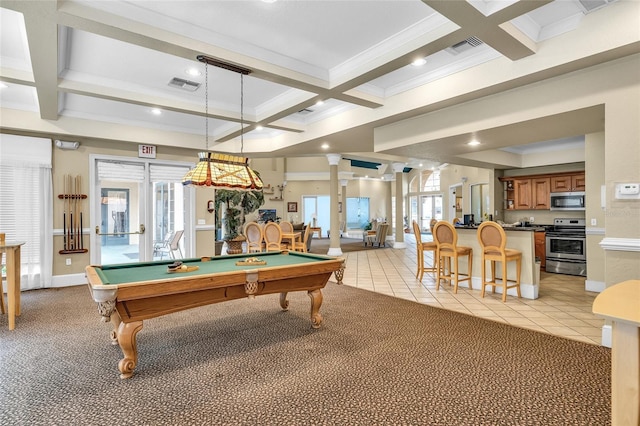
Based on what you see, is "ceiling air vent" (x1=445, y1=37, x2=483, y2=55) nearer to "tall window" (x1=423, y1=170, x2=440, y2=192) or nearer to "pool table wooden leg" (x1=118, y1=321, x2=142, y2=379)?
"pool table wooden leg" (x1=118, y1=321, x2=142, y2=379)

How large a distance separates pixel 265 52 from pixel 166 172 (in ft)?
14.4

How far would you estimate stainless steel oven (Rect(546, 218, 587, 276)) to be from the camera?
6328 millimetres

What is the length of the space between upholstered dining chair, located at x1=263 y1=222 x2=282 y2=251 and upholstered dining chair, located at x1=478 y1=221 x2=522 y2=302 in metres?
3.88

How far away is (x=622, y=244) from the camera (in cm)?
294

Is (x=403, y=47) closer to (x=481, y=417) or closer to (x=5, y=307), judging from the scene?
(x=481, y=417)

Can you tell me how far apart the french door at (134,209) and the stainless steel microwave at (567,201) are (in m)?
8.29

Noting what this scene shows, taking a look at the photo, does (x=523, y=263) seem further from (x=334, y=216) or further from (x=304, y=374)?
(x=334, y=216)

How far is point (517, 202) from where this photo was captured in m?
8.29

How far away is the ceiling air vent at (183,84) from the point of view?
4363 mm

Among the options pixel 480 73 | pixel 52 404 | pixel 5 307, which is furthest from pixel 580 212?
pixel 5 307

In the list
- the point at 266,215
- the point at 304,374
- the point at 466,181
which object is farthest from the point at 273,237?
the point at 266,215

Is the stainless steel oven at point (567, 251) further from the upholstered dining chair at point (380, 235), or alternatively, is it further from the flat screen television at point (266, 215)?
the flat screen television at point (266, 215)

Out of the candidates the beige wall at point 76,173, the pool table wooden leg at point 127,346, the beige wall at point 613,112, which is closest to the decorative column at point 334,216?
the beige wall at point 76,173

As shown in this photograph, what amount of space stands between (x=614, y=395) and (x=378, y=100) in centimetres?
407
